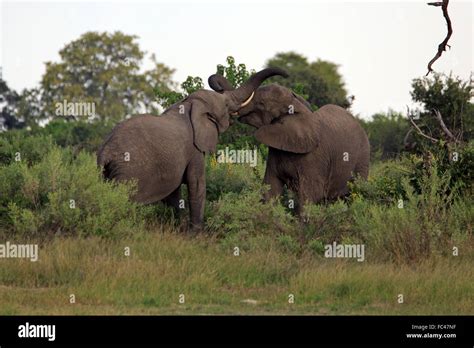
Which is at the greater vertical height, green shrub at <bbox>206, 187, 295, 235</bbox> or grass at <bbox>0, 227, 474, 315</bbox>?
green shrub at <bbox>206, 187, 295, 235</bbox>

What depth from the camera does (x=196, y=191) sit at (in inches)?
592

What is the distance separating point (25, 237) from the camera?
13109mm

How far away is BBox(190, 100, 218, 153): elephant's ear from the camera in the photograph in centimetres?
1517

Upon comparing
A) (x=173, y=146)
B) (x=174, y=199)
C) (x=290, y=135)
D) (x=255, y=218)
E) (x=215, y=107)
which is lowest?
(x=255, y=218)

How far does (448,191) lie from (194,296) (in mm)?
4983

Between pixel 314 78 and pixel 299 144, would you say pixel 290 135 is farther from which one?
pixel 314 78

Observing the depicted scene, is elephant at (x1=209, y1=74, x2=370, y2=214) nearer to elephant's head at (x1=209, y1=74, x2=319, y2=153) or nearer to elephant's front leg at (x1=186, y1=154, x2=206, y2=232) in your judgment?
elephant's head at (x1=209, y1=74, x2=319, y2=153)

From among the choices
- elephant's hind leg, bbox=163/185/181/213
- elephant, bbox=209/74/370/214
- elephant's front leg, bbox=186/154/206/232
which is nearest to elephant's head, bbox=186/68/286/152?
elephant, bbox=209/74/370/214

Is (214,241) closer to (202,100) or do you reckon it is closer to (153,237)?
(153,237)

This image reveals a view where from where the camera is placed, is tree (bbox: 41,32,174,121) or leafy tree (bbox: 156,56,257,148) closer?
leafy tree (bbox: 156,56,257,148)

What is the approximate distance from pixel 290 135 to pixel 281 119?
14.6 inches

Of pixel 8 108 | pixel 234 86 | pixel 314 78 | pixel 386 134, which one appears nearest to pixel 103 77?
pixel 8 108

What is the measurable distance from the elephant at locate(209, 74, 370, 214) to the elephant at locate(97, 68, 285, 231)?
0.99ft

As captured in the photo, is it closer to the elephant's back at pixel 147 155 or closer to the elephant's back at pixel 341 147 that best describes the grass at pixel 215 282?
the elephant's back at pixel 147 155
